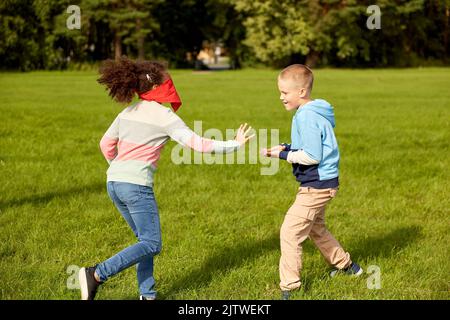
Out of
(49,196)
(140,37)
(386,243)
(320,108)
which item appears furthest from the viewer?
(140,37)

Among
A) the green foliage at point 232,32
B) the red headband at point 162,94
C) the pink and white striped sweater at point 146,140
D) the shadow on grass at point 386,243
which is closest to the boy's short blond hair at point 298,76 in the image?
the pink and white striped sweater at point 146,140

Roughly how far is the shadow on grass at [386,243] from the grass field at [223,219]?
0.06 feet

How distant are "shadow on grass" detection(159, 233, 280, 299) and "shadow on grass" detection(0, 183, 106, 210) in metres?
2.58

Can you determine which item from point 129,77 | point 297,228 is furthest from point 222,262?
point 129,77

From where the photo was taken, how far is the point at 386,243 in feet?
17.9

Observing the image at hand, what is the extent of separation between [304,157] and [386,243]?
1.92 metres

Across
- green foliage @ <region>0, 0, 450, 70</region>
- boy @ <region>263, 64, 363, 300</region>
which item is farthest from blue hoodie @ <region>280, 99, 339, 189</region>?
green foliage @ <region>0, 0, 450, 70</region>

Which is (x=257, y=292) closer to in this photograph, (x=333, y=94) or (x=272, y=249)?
(x=272, y=249)

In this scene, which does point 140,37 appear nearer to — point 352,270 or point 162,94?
point 352,270

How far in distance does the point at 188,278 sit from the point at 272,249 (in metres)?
1.00

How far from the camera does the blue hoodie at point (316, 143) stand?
3.95 metres

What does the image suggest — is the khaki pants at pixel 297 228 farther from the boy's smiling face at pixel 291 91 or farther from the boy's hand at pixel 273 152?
the boy's smiling face at pixel 291 91

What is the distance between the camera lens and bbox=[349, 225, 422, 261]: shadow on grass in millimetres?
5148

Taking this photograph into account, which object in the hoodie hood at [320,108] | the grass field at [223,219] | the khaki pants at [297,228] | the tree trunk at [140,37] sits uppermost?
the tree trunk at [140,37]
